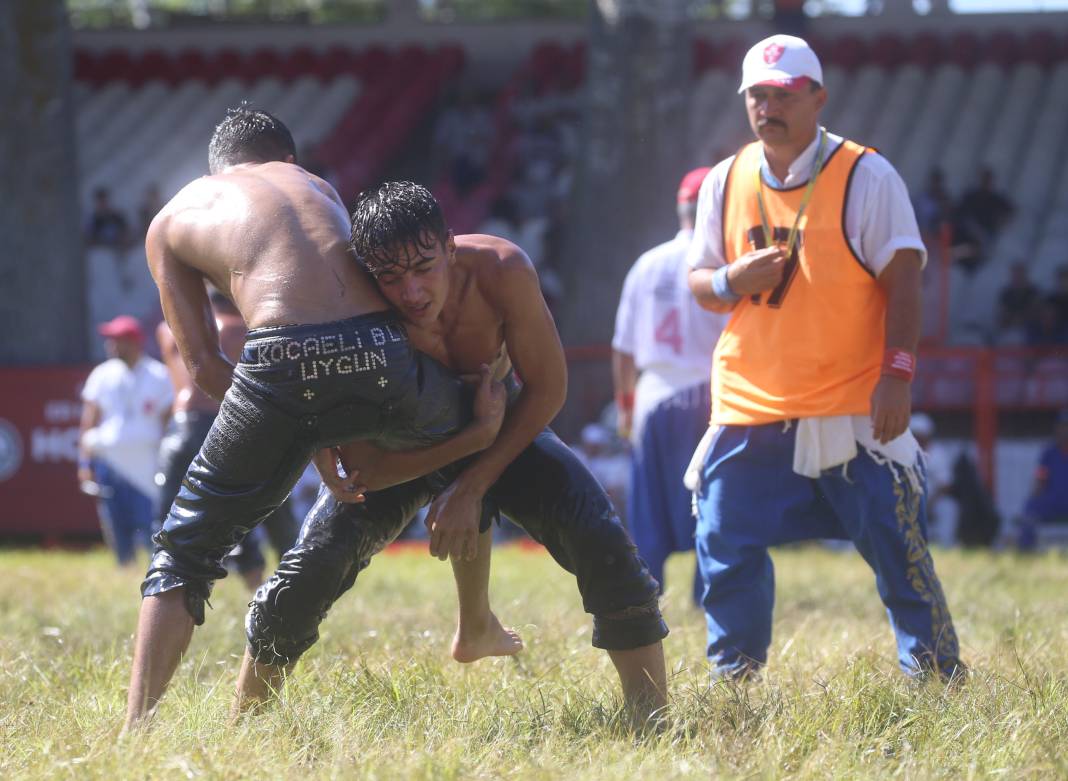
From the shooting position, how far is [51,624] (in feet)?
19.9

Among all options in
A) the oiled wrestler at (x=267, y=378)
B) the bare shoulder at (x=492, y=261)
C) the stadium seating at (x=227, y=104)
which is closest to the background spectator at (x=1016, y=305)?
the stadium seating at (x=227, y=104)

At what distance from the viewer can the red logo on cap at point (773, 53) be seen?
446 centimetres

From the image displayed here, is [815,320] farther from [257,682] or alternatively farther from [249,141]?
[257,682]

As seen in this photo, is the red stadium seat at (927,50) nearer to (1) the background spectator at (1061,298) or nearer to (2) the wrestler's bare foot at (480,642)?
(1) the background spectator at (1061,298)

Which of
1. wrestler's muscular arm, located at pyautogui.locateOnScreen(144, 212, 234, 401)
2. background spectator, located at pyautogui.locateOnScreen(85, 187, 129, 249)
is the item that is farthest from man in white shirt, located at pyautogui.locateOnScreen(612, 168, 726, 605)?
background spectator, located at pyautogui.locateOnScreen(85, 187, 129, 249)

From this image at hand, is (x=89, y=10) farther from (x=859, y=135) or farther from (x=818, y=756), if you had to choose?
(x=818, y=756)

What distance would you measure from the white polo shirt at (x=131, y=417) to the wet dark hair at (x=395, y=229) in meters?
6.90

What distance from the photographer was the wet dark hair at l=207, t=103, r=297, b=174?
421 centimetres

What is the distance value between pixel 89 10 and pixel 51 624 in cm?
3264

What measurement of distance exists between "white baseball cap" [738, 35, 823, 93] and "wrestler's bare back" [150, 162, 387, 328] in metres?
1.37

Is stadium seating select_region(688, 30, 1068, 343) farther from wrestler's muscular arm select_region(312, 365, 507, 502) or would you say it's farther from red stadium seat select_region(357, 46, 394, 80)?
wrestler's muscular arm select_region(312, 365, 507, 502)

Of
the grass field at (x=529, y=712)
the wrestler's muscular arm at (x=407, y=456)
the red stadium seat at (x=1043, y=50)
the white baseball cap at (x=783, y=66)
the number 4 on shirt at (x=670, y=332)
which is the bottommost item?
the grass field at (x=529, y=712)

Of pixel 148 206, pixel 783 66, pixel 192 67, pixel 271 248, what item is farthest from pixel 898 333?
pixel 192 67

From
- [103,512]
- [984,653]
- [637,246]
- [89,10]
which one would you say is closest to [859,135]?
[637,246]
